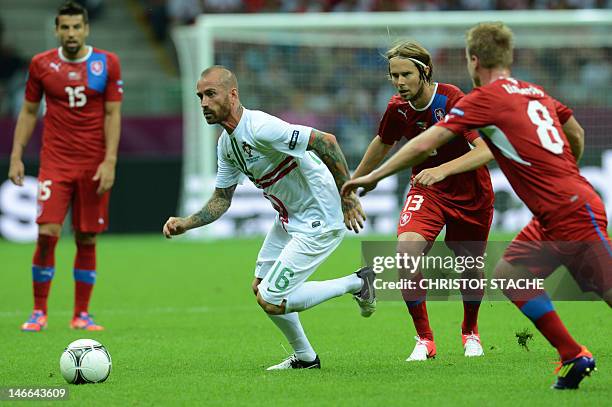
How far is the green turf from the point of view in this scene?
611cm

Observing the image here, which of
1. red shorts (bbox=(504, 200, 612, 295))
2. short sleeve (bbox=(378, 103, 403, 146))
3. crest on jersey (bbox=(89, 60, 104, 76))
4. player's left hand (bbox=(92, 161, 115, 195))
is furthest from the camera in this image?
crest on jersey (bbox=(89, 60, 104, 76))

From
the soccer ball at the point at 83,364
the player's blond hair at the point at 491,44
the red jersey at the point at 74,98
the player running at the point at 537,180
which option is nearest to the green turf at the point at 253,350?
the soccer ball at the point at 83,364

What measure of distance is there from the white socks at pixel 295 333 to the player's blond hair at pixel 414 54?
1.82m

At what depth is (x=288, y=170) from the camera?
7105 millimetres

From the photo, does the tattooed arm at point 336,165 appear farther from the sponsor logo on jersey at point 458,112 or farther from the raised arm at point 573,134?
the raised arm at point 573,134

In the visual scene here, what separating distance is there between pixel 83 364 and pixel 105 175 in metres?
3.39

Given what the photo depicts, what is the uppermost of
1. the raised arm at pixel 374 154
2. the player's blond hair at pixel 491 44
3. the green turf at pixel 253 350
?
the player's blond hair at pixel 491 44

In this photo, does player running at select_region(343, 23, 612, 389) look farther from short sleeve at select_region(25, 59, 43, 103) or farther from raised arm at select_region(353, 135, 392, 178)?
short sleeve at select_region(25, 59, 43, 103)

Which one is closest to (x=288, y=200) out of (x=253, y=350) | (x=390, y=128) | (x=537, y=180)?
(x=390, y=128)

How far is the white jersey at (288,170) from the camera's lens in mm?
6906

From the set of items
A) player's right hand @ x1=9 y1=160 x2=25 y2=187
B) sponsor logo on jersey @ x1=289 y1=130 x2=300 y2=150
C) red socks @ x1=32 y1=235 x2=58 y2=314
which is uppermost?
sponsor logo on jersey @ x1=289 y1=130 x2=300 y2=150

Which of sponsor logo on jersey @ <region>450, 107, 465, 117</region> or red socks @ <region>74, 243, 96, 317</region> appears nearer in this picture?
sponsor logo on jersey @ <region>450, 107, 465, 117</region>

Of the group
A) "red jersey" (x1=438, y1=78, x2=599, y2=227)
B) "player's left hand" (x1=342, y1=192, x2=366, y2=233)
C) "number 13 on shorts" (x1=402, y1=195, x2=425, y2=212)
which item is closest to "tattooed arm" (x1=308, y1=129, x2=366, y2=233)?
"player's left hand" (x1=342, y1=192, x2=366, y2=233)

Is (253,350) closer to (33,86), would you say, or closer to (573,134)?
(573,134)
